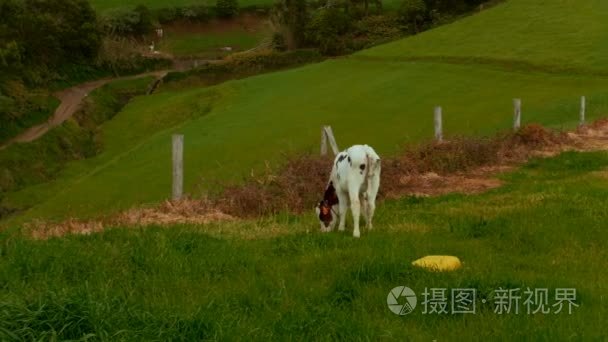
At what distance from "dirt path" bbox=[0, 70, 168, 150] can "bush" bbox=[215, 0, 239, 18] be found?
33.1 metres

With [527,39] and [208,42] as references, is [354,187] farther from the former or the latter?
[208,42]

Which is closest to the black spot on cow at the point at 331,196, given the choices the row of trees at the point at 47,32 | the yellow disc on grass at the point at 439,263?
the yellow disc on grass at the point at 439,263

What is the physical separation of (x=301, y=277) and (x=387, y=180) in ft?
34.9

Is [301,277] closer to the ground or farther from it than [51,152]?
farther from it

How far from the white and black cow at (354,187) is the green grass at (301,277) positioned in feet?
1.32

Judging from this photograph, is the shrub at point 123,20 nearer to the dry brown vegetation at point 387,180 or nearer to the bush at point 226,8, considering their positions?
the bush at point 226,8

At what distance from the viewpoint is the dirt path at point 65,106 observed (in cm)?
4981

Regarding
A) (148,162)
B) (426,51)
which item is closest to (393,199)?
(148,162)

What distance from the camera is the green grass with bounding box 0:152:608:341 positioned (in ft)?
17.9

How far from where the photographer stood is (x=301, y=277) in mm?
7539

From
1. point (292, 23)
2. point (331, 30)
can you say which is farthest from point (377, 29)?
point (292, 23)

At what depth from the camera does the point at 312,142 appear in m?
35.8

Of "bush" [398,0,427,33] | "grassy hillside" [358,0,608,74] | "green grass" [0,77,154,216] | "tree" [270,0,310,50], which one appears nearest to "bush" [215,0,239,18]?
"tree" [270,0,310,50]

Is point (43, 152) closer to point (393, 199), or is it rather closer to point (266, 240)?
point (393, 199)
